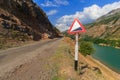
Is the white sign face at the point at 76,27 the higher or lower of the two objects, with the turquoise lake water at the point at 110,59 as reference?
higher

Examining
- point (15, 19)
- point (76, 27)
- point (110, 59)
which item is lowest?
point (110, 59)

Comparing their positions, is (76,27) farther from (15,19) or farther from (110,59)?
(110,59)

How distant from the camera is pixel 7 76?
480 inches

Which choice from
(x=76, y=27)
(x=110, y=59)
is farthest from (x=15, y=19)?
(x=76, y=27)

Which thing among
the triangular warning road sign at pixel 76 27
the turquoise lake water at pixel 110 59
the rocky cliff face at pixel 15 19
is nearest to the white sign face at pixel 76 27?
the triangular warning road sign at pixel 76 27

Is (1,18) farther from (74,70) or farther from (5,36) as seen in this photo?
(74,70)

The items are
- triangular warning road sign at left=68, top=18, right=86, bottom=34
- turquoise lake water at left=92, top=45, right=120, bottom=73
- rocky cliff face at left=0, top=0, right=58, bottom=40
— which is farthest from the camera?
turquoise lake water at left=92, top=45, right=120, bottom=73

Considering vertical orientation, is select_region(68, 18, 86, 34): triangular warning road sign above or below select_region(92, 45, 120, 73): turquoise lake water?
above

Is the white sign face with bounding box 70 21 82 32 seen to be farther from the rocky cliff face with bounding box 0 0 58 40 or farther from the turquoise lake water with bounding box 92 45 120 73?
the turquoise lake water with bounding box 92 45 120 73

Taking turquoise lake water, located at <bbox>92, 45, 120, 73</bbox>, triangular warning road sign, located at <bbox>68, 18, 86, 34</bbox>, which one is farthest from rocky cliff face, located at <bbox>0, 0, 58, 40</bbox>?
triangular warning road sign, located at <bbox>68, 18, 86, 34</bbox>

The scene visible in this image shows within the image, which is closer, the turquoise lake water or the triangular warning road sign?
the triangular warning road sign

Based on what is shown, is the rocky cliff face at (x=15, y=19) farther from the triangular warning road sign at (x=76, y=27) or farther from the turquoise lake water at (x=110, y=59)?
the triangular warning road sign at (x=76, y=27)

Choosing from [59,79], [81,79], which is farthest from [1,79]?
[81,79]

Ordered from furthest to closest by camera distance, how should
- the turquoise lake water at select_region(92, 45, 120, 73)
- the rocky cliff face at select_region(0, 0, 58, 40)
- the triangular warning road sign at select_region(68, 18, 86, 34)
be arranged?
the turquoise lake water at select_region(92, 45, 120, 73) → the rocky cliff face at select_region(0, 0, 58, 40) → the triangular warning road sign at select_region(68, 18, 86, 34)
